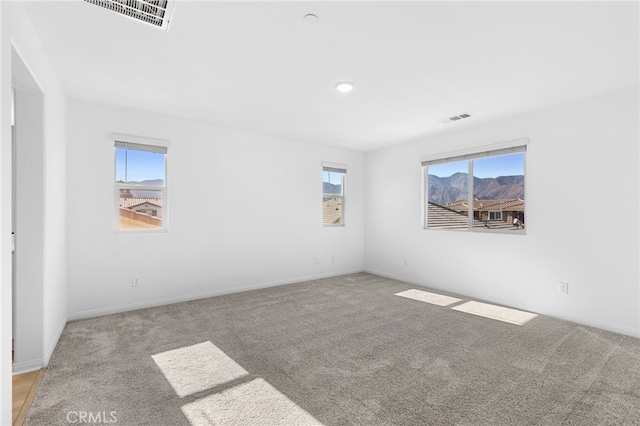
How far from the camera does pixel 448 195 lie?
502 cm

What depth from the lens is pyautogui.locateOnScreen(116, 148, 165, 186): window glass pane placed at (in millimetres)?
3818

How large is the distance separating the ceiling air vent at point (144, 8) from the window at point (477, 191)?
4.12m

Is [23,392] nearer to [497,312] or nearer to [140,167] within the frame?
[140,167]

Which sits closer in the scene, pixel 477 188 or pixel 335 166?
pixel 477 188

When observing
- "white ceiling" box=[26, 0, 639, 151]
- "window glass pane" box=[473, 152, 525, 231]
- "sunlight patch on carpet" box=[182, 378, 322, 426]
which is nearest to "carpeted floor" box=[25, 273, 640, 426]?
"sunlight patch on carpet" box=[182, 378, 322, 426]

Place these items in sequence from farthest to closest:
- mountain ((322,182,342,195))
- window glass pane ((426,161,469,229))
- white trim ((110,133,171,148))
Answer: mountain ((322,182,342,195)), window glass pane ((426,161,469,229)), white trim ((110,133,171,148))

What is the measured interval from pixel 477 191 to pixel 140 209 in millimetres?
4796

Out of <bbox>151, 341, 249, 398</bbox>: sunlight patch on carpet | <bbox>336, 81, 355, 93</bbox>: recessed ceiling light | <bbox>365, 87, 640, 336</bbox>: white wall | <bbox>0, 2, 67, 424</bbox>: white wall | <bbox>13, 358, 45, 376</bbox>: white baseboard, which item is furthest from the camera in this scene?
<bbox>365, 87, 640, 336</bbox>: white wall

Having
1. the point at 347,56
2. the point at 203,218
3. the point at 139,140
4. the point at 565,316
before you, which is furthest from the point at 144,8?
the point at 565,316

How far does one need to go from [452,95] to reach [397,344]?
2651 mm

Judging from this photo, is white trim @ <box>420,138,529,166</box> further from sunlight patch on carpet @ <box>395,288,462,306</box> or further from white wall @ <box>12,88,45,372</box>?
white wall @ <box>12,88,45,372</box>

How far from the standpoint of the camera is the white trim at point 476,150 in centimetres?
395

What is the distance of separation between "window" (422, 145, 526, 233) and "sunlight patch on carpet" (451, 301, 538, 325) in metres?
1.06

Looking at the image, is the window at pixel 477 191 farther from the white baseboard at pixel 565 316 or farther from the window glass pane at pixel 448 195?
the white baseboard at pixel 565 316
